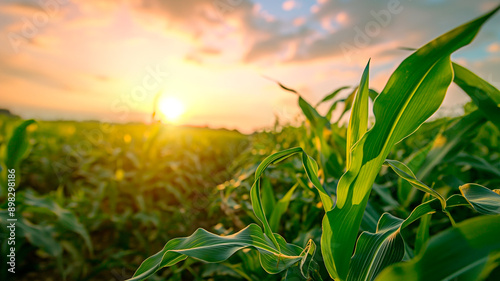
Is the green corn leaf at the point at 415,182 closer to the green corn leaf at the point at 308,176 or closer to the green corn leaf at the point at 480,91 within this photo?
the green corn leaf at the point at 308,176

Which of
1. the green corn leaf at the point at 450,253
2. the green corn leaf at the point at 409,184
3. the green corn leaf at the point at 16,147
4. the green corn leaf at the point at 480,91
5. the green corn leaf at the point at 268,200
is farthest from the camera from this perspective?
the green corn leaf at the point at 16,147

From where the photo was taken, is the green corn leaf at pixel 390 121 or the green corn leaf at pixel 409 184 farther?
the green corn leaf at pixel 409 184

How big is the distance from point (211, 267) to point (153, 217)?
1163 mm

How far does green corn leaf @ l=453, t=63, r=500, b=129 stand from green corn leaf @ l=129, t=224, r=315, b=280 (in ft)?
1.95

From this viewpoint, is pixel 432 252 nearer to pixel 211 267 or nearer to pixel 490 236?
pixel 490 236

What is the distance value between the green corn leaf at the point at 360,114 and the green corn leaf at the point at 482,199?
198mm

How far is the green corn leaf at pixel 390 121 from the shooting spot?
42cm

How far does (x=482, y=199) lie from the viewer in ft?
1.57

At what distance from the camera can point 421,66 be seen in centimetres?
43

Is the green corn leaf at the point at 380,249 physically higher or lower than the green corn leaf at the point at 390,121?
lower

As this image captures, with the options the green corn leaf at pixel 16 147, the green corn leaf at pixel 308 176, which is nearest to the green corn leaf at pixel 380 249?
the green corn leaf at pixel 308 176

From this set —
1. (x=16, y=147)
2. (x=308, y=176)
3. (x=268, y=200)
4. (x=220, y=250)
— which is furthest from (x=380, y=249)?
(x=16, y=147)

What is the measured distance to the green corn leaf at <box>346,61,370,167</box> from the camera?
53cm

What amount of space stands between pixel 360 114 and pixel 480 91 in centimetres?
42
